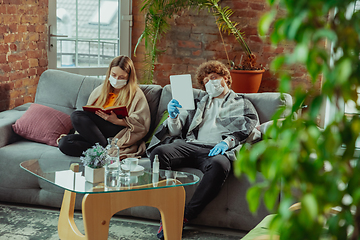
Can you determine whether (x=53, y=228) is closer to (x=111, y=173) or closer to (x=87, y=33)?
(x=111, y=173)

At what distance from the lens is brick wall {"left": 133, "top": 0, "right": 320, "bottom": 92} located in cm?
418

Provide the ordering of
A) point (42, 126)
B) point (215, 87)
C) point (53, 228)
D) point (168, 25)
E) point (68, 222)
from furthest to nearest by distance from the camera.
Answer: point (168, 25) < point (42, 126) < point (215, 87) < point (53, 228) < point (68, 222)

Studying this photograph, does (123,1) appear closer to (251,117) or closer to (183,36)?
(183,36)

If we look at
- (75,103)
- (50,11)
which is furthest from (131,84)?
(50,11)

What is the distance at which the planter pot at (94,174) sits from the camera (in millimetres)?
1864

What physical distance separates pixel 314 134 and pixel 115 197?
5.11 ft

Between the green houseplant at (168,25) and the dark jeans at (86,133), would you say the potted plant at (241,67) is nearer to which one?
the green houseplant at (168,25)

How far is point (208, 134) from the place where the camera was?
2.53 m

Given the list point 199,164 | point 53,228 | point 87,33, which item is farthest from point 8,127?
point 87,33

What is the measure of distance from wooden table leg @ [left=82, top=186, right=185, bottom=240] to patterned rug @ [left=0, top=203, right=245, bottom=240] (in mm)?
193

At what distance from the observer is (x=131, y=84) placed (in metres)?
2.73

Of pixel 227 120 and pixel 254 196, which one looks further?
pixel 227 120

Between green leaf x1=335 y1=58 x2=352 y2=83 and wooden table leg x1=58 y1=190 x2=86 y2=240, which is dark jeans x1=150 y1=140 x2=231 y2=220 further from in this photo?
green leaf x1=335 y1=58 x2=352 y2=83

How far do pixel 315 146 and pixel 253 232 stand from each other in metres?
1.06
